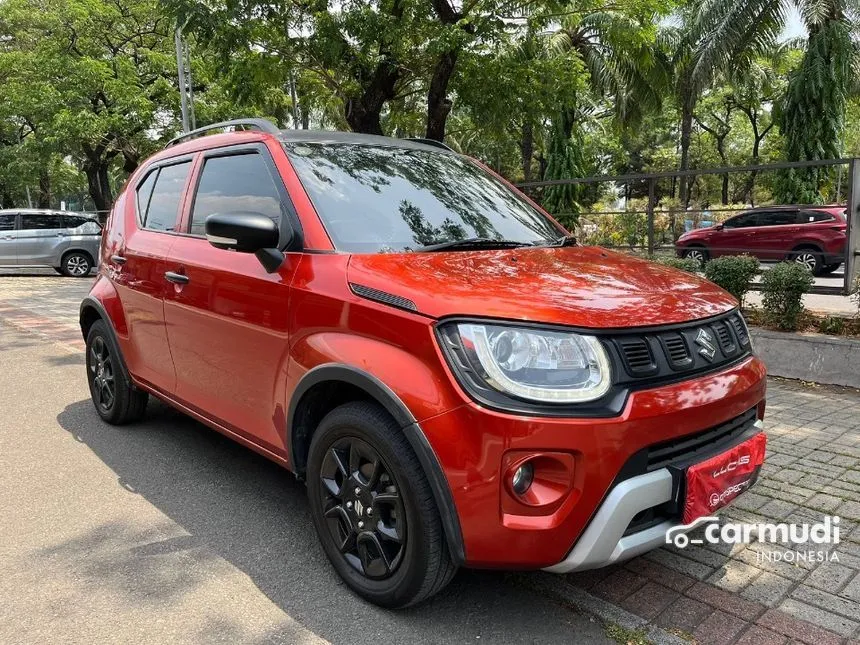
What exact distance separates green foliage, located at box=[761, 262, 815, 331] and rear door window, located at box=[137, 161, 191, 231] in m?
5.04

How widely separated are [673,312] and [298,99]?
524 inches

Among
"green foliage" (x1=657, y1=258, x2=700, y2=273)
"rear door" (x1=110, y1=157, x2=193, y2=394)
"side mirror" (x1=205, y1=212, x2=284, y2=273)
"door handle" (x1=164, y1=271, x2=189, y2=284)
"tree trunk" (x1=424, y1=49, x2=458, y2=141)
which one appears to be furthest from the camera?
"tree trunk" (x1=424, y1=49, x2=458, y2=141)

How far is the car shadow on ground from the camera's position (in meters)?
2.46

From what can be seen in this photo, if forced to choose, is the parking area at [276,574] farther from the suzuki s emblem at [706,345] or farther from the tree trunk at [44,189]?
the tree trunk at [44,189]

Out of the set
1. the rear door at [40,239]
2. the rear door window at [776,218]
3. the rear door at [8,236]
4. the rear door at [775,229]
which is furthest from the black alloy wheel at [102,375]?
the rear door at [8,236]

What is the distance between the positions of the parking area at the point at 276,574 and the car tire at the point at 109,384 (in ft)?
1.23

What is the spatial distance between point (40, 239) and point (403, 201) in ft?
56.8

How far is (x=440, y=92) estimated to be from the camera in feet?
32.8

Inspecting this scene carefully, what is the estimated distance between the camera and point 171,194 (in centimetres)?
395

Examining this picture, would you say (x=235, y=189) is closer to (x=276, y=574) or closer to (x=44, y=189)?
(x=276, y=574)

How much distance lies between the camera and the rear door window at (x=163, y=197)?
3838 millimetres

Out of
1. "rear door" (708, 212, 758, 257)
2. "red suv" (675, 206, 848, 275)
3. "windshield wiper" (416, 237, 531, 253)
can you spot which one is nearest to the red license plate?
"windshield wiper" (416, 237, 531, 253)

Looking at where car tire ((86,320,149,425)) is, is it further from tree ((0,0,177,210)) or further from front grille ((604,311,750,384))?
tree ((0,0,177,210))

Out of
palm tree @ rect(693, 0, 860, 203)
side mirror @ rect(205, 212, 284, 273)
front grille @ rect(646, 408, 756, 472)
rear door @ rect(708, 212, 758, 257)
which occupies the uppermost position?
palm tree @ rect(693, 0, 860, 203)
